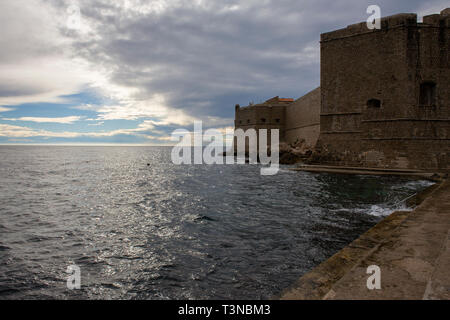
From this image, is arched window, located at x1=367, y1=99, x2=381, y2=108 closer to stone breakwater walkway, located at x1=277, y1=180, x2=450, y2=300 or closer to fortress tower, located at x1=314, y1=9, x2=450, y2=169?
fortress tower, located at x1=314, y1=9, x2=450, y2=169

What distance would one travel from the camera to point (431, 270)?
2617 millimetres

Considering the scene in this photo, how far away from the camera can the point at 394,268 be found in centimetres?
275

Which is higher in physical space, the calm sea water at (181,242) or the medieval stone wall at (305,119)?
the medieval stone wall at (305,119)

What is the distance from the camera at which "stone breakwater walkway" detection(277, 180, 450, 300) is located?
89.0 inches

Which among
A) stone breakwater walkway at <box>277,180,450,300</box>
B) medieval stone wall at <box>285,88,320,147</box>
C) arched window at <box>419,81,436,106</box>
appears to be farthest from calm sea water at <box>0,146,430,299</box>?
medieval stone wall at <box>285,88,320,147</box>

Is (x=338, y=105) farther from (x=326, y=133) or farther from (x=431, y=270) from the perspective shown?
(x=431, y=270)

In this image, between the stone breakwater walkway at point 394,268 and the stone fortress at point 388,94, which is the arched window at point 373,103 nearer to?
the stone fortress at point 388,94

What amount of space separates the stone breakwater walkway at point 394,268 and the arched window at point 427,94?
14.2 m

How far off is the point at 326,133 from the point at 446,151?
6261mm

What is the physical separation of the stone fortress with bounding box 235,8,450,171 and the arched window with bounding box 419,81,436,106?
5cm

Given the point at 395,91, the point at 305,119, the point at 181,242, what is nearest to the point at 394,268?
the point at 181,242

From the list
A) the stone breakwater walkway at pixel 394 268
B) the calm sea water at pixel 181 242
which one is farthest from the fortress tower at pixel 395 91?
the stone breakwater walkway at pixel 394 268

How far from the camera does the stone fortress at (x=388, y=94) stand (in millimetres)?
15383
